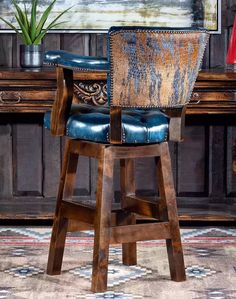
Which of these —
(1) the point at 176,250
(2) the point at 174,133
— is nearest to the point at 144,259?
(1) the point at 176,250

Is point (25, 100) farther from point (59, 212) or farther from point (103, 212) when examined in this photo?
point (103, 212)

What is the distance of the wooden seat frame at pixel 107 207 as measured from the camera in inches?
132

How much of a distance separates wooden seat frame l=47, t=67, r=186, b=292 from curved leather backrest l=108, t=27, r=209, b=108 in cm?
13

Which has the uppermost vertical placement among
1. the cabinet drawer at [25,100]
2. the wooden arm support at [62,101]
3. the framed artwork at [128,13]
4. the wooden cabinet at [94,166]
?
the framed artwork at [128,13]

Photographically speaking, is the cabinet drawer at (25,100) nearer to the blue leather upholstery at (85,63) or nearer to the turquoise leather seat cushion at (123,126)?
the turquoise leather seat cushion at (123,126)

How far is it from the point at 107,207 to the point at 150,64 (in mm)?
596

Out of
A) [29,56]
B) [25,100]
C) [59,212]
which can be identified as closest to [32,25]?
[29,56]

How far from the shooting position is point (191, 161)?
505 centimetres

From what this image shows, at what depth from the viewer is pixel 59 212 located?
3596mm

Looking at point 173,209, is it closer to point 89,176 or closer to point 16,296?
point 16,296

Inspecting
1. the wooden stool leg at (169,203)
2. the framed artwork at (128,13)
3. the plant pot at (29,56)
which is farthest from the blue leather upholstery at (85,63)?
the framed artwork at (128,13)

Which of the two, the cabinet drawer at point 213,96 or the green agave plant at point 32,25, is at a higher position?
the green agave plant at point 32,25

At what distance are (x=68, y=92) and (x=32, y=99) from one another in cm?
102

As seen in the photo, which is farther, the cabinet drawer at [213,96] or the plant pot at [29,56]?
the plant pot at [29,56]
